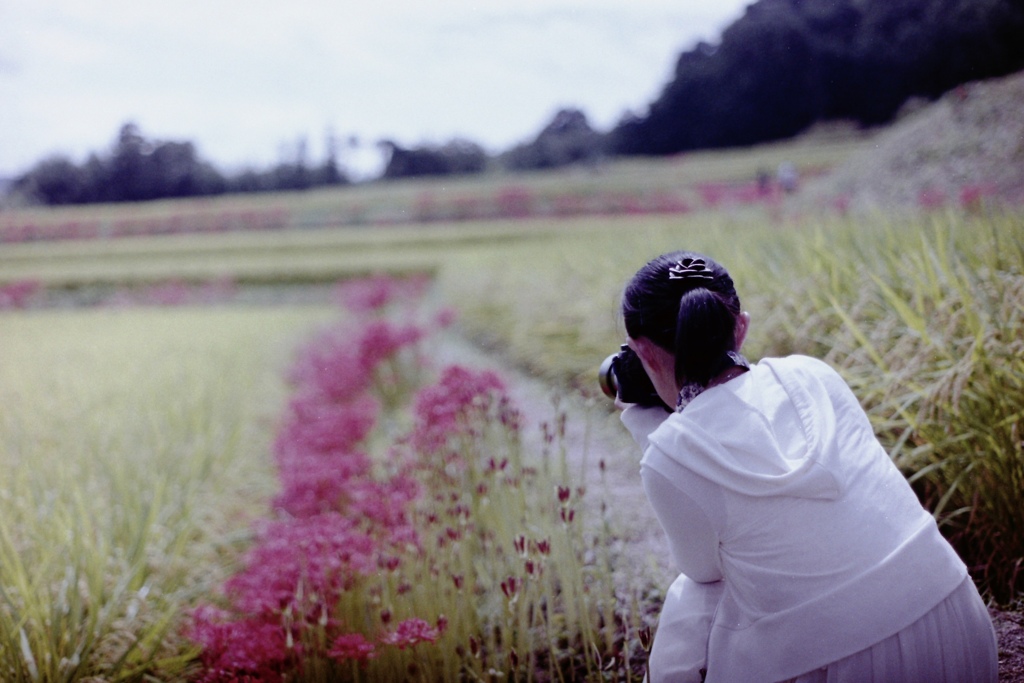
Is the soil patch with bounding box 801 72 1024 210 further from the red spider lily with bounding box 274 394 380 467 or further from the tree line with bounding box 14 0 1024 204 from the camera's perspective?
the red spider lily with bounding box 274 394 380 467

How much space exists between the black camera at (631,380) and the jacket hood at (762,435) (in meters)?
0.16

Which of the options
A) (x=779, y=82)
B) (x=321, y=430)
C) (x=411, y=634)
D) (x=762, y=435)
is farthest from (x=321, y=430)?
(x=779, y=82)

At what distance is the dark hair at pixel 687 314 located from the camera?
3.06ft

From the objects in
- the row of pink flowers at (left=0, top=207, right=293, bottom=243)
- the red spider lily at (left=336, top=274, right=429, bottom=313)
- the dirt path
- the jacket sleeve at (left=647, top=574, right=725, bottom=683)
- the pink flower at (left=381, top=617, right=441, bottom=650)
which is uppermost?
the row of pink flowers at (left=0, top=207, right=293, bottom=243)

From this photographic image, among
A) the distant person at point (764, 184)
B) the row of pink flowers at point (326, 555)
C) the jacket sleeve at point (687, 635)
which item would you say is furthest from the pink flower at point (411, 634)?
the distant person at point (764, 184)

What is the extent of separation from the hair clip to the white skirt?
551 mm

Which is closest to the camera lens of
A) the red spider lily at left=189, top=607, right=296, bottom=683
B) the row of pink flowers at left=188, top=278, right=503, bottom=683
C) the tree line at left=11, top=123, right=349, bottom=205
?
the row of pink flowers at left=188, top=278, right=503, bottom=683

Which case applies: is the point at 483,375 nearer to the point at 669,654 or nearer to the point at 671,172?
the point at 669,654

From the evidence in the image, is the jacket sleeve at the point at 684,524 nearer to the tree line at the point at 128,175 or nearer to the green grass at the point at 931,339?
the green grass at the point at 931,339

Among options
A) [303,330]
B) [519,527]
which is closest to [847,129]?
[519,527]

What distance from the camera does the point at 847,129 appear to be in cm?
360

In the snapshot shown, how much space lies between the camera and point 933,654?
2.96ft

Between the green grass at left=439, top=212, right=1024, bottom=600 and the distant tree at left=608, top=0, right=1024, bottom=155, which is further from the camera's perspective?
the distant tree at left=608, top=0, right=1024, bottom=155

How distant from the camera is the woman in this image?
0.90 metres
